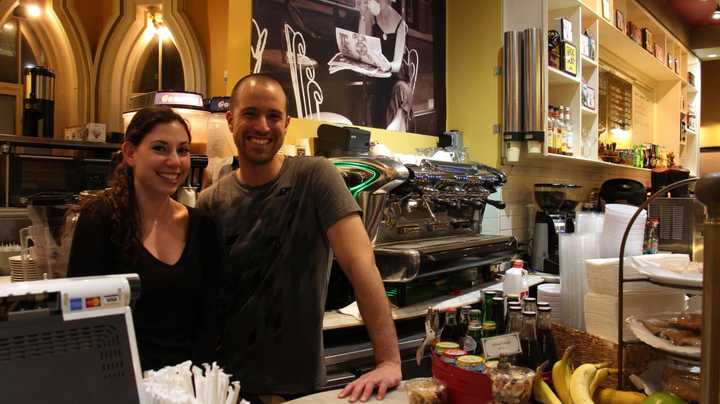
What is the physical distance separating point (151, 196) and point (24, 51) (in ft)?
14.1

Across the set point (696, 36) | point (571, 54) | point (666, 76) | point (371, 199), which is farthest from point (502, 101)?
point (696, 36)

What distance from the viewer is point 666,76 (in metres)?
7.14

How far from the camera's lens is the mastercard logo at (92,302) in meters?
0.70

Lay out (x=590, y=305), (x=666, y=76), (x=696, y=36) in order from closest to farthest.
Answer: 1. (x=590, y=305)
2. (x=666, y=76)
3. (x=696, y=36)

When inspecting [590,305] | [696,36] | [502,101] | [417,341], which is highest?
[696,36]

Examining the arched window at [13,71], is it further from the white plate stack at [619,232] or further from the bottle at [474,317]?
the white plate stack at [619,232]

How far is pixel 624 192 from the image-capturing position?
529 centimetres

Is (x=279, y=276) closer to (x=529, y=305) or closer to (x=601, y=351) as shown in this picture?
(x=529, y=305)

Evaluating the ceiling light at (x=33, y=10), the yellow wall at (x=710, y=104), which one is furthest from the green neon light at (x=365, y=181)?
the yellow wall at (x=710, y=104)

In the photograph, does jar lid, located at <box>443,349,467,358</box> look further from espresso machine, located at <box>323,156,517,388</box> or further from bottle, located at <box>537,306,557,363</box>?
espresso machine, located at <box>323,156,517,388</box>

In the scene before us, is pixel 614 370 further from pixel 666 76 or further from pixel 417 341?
pixel 666 76

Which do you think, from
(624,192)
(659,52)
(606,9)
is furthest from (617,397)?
(659,52)

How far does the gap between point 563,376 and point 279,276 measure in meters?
0.92

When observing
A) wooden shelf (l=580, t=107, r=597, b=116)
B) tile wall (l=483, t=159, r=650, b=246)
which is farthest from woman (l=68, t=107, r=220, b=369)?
wooden shelf (l=580, t=107, r=597, b=116)
